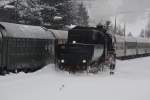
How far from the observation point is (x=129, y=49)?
46.6m

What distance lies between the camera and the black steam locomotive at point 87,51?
21.4 metres

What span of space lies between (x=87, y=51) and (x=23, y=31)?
3.90 metres

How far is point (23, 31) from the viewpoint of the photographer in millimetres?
21172

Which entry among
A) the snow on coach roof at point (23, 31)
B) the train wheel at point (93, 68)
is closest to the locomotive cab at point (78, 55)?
the train wheel at point (93, 68)

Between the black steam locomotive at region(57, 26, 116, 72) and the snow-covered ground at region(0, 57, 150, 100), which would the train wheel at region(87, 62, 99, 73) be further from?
the snow-covered ground at region(0, 57, 150, 100)

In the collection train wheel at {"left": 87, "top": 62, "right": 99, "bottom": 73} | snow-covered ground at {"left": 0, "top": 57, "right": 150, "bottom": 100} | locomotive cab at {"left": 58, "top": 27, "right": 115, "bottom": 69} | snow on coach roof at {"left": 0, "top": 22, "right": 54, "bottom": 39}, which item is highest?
snow on coach roof at {"left": 0, "top": 22, "right": 54, "bottom": 39}

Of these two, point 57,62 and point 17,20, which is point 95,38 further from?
point 17,20

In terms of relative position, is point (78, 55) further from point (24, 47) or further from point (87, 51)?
point (24, 47)

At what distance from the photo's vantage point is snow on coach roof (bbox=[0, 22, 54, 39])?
19422 mm

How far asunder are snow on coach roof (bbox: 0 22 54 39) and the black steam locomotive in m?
1.71

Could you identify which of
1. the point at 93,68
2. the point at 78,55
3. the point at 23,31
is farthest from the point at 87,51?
the point at 23,31

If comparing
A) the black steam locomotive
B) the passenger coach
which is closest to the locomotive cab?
the black steam locomotive

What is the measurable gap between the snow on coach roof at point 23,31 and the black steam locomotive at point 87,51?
1707mm

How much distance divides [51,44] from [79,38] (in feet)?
6.61
